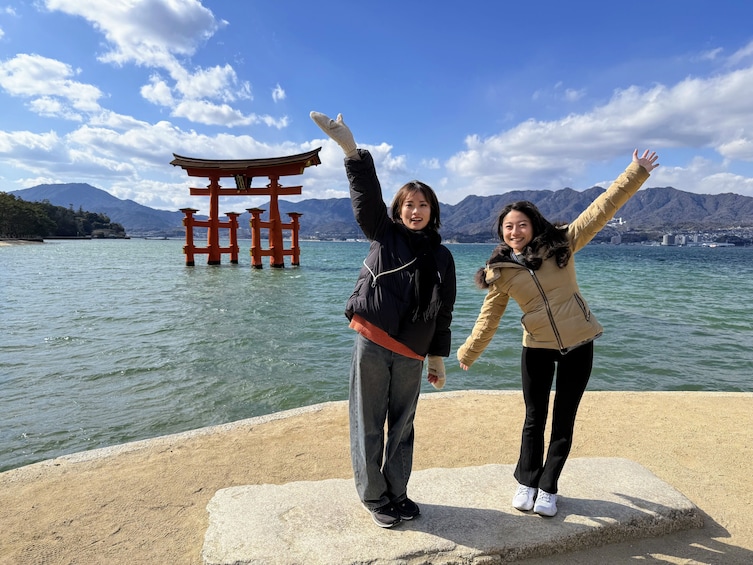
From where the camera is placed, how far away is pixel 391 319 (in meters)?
2.13

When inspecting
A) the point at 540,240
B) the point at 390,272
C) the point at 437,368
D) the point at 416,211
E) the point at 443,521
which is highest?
the point at 416,211

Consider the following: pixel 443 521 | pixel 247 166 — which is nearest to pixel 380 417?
pixel 443 521

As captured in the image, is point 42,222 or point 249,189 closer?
point 249,189

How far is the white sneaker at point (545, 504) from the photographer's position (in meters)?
2.39

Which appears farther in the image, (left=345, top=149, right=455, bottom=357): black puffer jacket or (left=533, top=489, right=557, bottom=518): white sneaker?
(left=533, top=489, right=557, bottom=518): white sneaker

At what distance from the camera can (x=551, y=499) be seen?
2434mm

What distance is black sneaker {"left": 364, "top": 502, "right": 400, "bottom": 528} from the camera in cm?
227

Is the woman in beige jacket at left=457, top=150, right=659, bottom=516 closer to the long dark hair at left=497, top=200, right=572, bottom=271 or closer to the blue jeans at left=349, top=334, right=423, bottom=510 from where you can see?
the long dark hair at left=497, top=200, right=572, bottom=271

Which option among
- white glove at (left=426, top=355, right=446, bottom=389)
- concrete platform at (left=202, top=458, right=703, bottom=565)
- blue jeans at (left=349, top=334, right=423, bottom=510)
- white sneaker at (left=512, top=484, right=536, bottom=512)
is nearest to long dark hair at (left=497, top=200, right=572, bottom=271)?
white glove at (left=426, top=355, right=446, bottom=389)

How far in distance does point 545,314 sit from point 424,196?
0.87 metres

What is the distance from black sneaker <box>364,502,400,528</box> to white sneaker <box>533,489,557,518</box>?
0.75 m

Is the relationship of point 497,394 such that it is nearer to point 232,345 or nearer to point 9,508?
point 9,508

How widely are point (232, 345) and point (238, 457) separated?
513 centimetres

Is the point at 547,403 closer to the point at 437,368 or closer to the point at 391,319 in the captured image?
the point at 437,368
